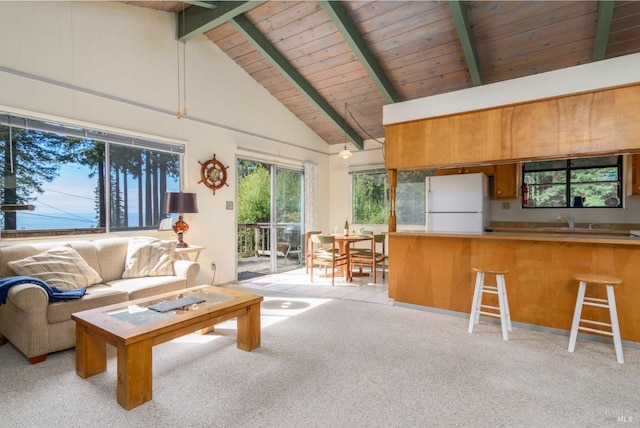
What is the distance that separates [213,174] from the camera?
475cm

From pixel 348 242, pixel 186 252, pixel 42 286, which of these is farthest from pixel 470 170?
pixel 42 286

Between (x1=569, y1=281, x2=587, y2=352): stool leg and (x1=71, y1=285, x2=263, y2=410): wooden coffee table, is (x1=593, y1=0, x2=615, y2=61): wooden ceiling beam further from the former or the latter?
(x1=71, y1=285, x2=263, y2=410): wooden coffee table

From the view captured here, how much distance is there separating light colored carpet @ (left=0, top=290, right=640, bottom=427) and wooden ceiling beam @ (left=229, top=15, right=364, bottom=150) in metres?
3.68

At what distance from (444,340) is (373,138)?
4147mm

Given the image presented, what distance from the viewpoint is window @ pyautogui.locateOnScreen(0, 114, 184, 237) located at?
3.12 m

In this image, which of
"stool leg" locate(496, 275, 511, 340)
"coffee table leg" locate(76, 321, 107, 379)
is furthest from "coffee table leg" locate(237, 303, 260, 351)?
"stool leg" locate(496, 275, 511, 340)

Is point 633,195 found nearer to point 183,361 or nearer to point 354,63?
point 354,63

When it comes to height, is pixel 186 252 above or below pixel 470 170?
below

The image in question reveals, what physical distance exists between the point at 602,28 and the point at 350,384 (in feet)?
14.3

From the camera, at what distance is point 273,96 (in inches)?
229

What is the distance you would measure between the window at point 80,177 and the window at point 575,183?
5.45 metres

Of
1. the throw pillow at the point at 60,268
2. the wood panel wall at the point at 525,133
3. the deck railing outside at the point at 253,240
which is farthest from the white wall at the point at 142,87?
the wood panel wall at the point at 525,133

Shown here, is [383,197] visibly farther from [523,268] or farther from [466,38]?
[523,268]

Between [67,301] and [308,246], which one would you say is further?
[308,246]
